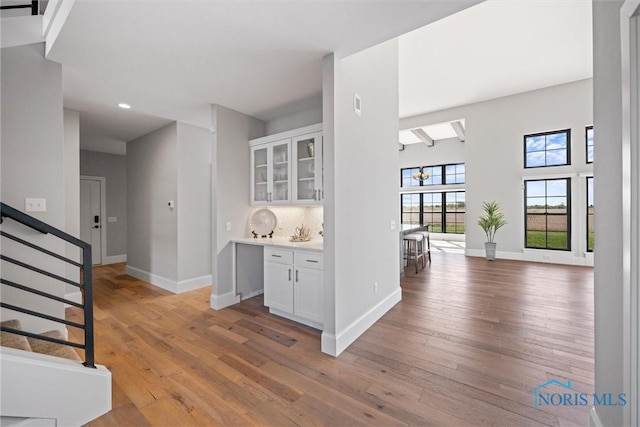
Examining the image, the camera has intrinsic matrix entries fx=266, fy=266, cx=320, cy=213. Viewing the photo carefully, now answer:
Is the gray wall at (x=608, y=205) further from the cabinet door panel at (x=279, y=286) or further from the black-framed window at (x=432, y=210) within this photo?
the black-framed window at (x=432, y=210)

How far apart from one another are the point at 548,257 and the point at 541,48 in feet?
14.0

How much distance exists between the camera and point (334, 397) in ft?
5.92

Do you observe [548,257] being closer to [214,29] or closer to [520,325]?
[520,325]

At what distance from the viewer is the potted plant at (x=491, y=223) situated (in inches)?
248

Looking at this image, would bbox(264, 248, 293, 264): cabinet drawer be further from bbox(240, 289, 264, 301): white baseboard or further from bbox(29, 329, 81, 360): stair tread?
bbox(29, 329, 81, 360): stair tread

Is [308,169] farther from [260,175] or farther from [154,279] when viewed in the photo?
[154,279]

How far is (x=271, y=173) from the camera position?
11.9 feet

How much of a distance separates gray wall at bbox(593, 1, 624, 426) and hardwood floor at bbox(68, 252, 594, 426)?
1.72 feet

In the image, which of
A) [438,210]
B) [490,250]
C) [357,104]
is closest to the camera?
[357,104]

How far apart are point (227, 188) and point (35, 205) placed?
5.95ft

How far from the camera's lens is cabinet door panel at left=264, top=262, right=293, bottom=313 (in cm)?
298

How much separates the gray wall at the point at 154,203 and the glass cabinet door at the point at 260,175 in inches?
53.2

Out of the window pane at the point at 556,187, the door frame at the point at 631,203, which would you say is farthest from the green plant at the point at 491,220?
the door frame at the point at 631,203

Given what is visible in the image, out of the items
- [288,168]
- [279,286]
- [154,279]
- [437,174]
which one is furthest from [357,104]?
[437,174]
